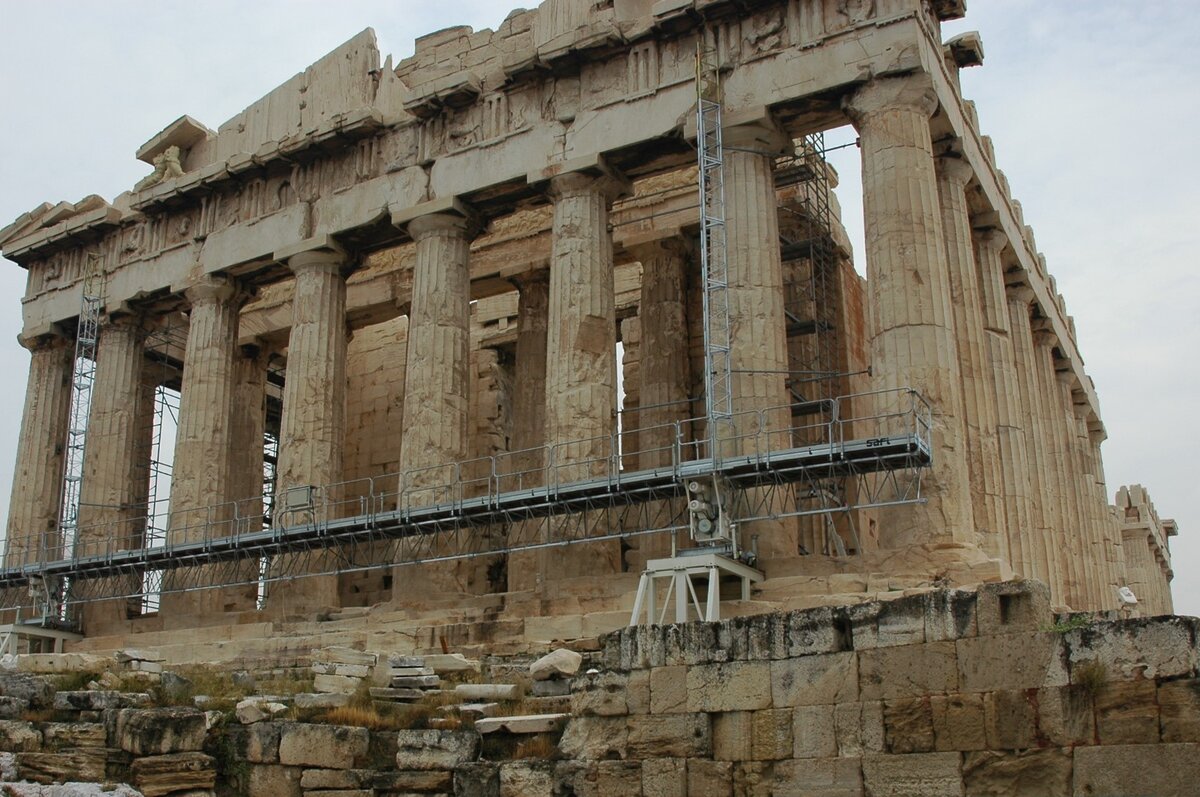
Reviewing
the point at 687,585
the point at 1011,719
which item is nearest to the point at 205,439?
the point at 687,585

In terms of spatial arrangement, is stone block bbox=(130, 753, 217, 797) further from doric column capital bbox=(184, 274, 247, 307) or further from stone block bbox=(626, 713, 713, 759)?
doric column capital bbox=(184, 274, 247, 307)

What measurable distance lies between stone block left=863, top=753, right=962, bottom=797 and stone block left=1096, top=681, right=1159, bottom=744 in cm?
113

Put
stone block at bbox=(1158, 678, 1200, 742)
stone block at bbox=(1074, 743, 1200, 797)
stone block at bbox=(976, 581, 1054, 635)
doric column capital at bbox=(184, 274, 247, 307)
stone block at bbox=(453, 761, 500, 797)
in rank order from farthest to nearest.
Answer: doric column capital at bbox=(184, 274, 247, 307)
stone block at bbox=(453, 761, 500, 797)
stone block at bbox=(976, 581, 1054, 635)
stone block at bbox=(1158, 678, 1200, 742)
stone block at bbox=(1074, 743, 1200, 797)

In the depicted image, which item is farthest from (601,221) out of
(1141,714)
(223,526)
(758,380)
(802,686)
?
(1141,714)

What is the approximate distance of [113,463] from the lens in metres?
29.5

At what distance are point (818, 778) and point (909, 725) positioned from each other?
867 millimetres

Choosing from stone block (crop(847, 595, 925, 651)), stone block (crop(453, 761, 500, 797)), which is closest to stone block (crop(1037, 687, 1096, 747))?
stone block (crop(847, 595, 925, 651))

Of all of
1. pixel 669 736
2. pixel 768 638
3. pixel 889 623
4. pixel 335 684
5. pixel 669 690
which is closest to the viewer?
pixel 889 623

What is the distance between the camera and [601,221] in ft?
78.8

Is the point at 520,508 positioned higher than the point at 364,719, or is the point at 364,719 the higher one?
the point at 520,508

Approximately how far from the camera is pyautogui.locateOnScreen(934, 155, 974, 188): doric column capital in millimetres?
23875

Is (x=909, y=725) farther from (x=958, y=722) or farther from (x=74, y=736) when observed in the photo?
(x=74, y=736)

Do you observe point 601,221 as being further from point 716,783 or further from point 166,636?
point 716,783

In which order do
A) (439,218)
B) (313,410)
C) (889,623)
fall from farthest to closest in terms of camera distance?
(313,410)
(439,218)
(889,623)
